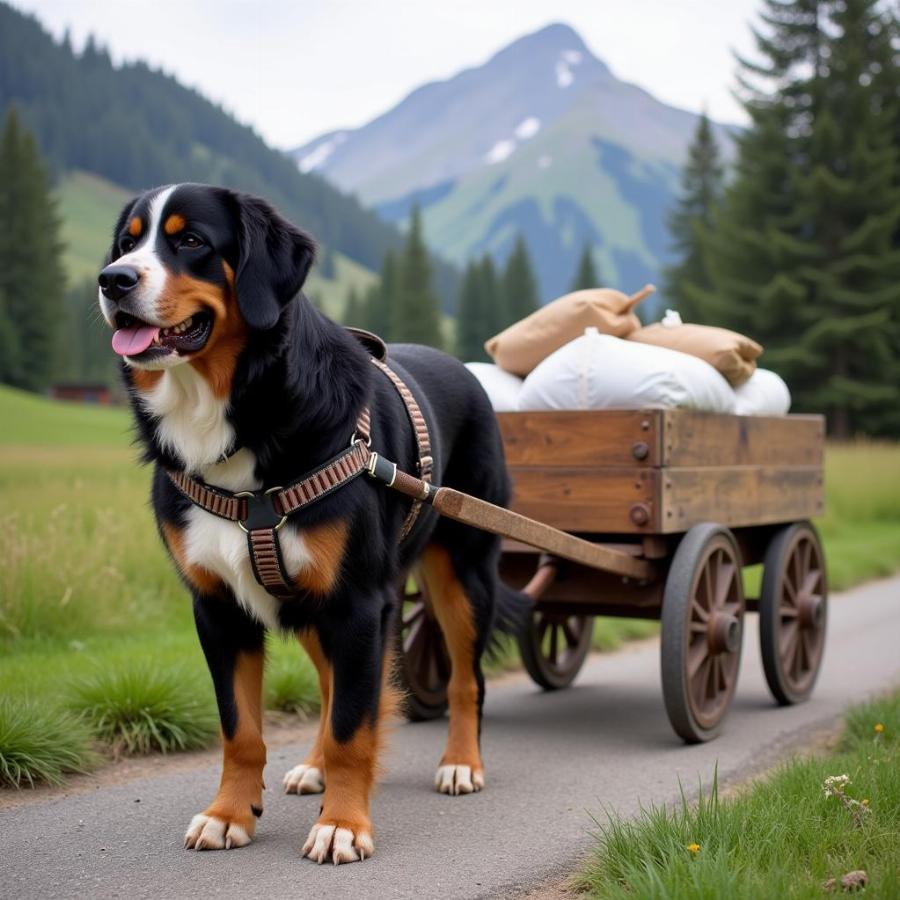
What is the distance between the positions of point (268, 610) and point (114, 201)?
475ft

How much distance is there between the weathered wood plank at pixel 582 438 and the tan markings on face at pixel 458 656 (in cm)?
93

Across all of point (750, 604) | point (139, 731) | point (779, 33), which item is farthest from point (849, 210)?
point (139, 731)

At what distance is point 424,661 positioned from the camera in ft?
18.2

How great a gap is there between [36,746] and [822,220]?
33.7m

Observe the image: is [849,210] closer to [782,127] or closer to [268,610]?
[782,127]

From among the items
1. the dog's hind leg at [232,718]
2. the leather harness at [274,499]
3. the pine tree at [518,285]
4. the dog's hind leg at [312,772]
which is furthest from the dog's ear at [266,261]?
the pine tree at [518,285]

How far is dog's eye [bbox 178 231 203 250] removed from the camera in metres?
3.18

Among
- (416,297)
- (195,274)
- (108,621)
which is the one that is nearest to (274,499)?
(195,274)

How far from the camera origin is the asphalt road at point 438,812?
3.22m

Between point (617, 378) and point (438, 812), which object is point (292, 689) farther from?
point (617, 378)

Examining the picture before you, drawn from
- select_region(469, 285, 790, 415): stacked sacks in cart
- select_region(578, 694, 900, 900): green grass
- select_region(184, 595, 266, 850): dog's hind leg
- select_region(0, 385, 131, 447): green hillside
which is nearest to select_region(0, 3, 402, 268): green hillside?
select_region(0, 385, 131, 447): green hillside

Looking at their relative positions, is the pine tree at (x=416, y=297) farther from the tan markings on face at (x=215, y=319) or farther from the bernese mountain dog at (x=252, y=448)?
the tan markings on face at (x=215, y=319)

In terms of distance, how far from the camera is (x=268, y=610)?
348cm

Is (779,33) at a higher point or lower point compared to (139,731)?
higher
